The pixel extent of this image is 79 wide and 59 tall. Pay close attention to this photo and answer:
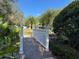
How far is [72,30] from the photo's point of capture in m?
8.29

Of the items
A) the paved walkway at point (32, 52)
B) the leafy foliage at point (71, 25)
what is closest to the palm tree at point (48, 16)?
the paved walkway at point (32, 52)

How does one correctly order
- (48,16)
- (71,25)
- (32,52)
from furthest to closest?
1. (48,16)
2. (32,52)
3. (71,25)

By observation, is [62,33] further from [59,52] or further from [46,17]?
[46,17]

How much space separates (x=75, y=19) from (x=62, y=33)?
4.80ft

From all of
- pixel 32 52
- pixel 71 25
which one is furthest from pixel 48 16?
pixel 71 25

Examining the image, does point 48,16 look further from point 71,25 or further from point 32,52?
point 71,25

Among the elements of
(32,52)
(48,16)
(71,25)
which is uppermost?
(48,16)

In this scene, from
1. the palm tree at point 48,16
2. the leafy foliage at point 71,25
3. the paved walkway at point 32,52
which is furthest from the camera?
the palm tree at point 48,16

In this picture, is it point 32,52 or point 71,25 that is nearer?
point 71,25

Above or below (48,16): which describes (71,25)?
below

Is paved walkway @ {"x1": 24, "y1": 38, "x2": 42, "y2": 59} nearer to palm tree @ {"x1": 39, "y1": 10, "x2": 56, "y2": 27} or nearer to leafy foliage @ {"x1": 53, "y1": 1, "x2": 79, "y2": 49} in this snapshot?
leafy foliage @ {"x1": 53, "y1": 1, "x2": 79, "y2": 49}

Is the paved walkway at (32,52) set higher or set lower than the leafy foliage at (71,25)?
lower

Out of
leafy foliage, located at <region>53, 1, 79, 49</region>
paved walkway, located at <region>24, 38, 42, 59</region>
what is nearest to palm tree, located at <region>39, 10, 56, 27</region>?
paved walkway, located at <region>24, 38, 42, 59</region>

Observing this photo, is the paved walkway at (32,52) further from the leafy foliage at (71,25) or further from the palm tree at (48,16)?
the palm tree at (48,16)
